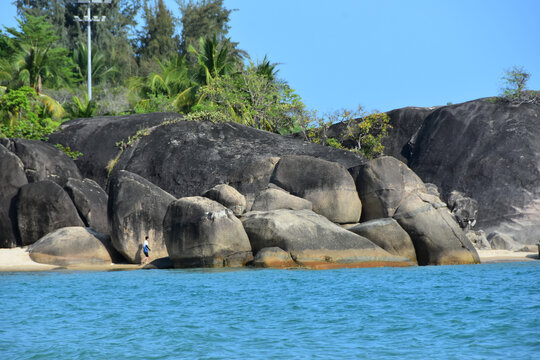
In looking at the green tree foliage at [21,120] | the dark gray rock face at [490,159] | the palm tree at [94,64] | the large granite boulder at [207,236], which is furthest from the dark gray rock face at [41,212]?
the palm tree at [94,64]

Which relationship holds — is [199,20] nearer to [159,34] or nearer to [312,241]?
[159,34]

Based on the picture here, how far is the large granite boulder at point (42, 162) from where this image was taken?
2222 centimetres

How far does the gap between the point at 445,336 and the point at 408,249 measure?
9063 mm

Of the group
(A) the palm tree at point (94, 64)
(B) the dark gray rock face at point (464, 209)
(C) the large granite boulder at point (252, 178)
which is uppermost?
(A) the palm tree at point (94, 64)

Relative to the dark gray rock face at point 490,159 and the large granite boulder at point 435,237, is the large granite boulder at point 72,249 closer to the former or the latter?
the large granite boulder at point 435,237

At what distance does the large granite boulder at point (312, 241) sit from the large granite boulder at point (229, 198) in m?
1.32

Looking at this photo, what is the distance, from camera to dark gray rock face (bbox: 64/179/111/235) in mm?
20875

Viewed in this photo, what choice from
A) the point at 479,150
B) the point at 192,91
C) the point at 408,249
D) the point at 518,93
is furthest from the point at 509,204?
the point at 192,91

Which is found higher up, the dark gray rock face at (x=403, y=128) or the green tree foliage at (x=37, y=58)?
Result: the green tree foliage at (x=37, y=58)

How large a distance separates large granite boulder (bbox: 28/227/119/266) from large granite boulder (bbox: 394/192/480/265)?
8366mm

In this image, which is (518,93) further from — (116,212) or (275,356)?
(275,356)

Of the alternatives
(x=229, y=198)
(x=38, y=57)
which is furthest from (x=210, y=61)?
(x=229, y=198)

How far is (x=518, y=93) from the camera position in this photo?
27531 mm

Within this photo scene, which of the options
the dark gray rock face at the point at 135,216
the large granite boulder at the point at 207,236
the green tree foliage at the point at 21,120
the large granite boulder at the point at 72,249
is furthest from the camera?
the green tree foliage at the point at 21,120
